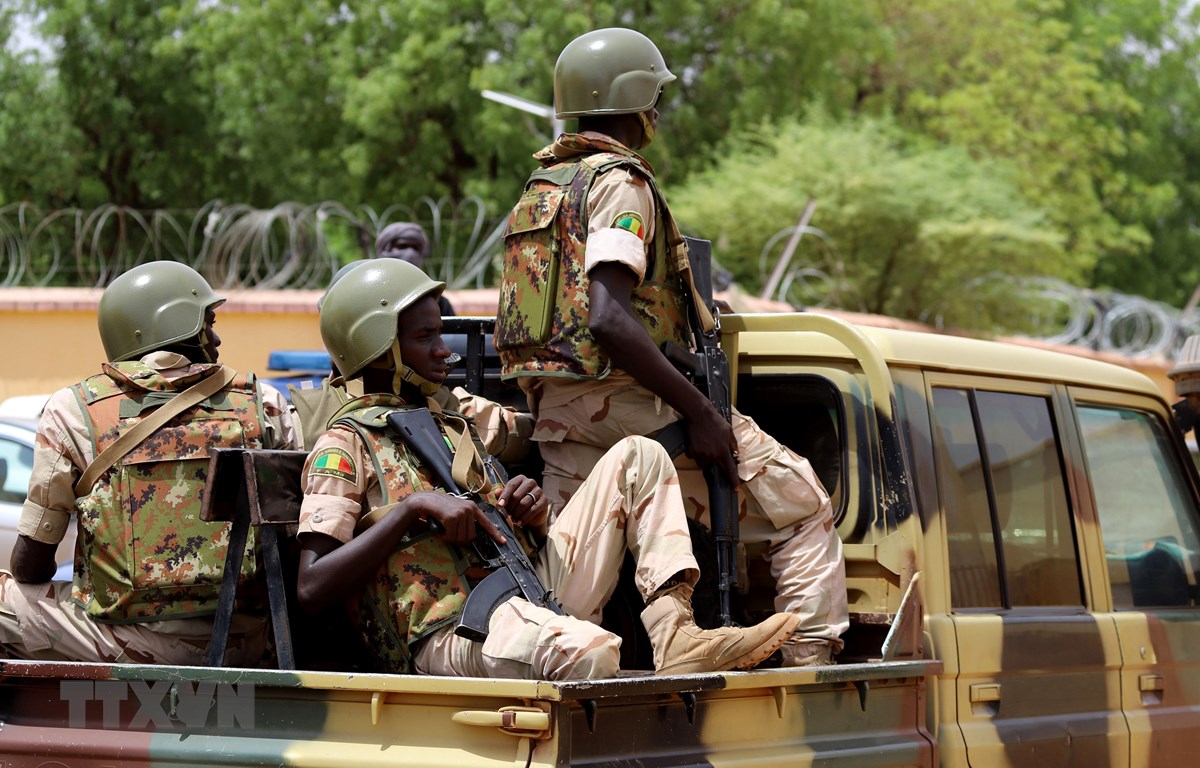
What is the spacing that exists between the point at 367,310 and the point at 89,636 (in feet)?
3.49

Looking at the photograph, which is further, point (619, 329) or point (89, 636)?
point (619, 329)

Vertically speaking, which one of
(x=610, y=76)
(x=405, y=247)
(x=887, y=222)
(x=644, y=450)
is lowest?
(x=644, y=450)

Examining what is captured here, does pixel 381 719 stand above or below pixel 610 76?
below

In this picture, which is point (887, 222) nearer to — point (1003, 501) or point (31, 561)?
point (1003, 501)

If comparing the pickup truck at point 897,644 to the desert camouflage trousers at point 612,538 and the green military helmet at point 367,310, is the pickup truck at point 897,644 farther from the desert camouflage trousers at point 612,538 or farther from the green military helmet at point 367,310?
the green military helmet at point 367,310

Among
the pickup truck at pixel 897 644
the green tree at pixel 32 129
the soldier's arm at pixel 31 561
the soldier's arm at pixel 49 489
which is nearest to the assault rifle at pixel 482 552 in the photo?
the pickup truck at pixel 897 644

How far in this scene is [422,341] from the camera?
143 inches

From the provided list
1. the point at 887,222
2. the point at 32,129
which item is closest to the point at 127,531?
the point at 887,222

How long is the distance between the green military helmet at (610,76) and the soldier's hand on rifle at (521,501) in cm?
118

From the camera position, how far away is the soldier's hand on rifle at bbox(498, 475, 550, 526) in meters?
3.53

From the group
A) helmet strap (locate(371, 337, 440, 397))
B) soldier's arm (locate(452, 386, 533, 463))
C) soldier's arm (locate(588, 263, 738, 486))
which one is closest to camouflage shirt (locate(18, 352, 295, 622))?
helmet strap (locate(371, 337, 440, 397))

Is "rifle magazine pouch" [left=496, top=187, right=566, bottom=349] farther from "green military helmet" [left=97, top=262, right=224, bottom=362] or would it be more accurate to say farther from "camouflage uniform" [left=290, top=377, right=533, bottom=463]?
"green military helmet" [left=97, top=262, right=224, bottom=362]

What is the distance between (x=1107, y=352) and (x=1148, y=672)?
1511 centimetres

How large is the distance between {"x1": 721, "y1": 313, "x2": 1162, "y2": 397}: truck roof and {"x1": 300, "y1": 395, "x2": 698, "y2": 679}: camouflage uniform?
0.82 metres
